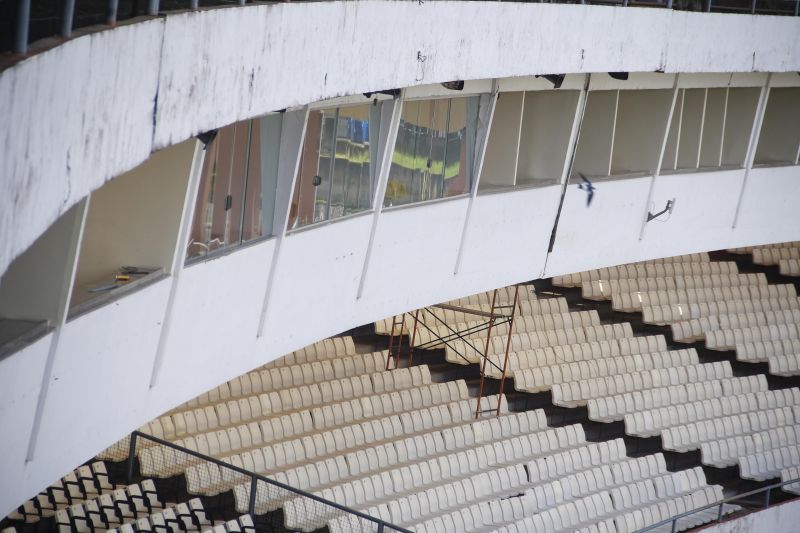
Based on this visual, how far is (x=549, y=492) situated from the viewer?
1677cm

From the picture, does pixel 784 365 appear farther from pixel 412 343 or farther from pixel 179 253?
pixel 179 253

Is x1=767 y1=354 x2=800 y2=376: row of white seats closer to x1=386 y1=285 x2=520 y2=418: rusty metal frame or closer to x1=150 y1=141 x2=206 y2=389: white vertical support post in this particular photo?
x1=386 y1=285 x2=520 y2=418: rusty metal frame

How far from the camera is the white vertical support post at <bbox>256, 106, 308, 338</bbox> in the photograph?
33.7ft

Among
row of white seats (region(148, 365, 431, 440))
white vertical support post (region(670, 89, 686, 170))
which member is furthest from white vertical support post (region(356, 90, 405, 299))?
white vertical support post (region(670, 89, 686, 170))

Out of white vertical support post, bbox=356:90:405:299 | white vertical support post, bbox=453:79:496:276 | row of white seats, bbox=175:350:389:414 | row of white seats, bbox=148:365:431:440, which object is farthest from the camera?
row of white seats, bbox=175:350:389:414

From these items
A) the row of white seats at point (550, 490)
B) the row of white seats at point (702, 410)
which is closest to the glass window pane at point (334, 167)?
the row of white seats at point (550, 490)

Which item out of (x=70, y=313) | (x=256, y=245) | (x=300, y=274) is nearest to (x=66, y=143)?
(x=70, y=313)

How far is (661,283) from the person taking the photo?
24.6 metres

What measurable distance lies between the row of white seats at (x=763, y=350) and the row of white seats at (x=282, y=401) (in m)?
7.28

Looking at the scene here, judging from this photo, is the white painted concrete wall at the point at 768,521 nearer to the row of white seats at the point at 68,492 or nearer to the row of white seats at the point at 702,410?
the row of white seats at the point at 702,410

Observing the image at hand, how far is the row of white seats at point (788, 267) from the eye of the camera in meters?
26.8

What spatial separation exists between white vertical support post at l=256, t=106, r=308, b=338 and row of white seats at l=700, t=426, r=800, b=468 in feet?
37.5

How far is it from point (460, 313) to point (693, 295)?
5.83m

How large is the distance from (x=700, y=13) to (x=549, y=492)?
6.47 metres
